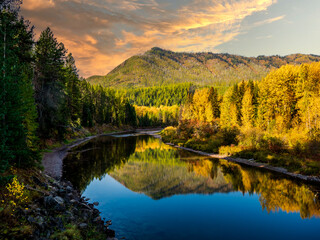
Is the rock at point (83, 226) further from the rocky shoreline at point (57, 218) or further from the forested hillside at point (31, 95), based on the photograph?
the forested hillside at point (31, 95)

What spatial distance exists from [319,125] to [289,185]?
1917cm

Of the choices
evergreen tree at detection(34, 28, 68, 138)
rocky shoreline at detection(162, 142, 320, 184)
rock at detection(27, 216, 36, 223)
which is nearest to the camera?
rock at detection(27, 216, 36, 223)

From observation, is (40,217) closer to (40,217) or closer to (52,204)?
(40,217)

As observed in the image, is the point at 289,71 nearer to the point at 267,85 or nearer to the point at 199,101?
the point at 267,85

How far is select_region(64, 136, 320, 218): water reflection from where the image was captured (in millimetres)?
18250

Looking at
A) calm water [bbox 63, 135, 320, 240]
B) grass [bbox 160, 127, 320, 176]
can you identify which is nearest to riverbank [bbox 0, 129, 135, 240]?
calm water [bbox 63, 135, 320, 240]

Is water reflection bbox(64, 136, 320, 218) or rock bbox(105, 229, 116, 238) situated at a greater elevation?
rock bbox(105, 229, 116, 238)

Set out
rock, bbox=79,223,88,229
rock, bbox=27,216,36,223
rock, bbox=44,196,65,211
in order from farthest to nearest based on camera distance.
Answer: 1. rock, bbox=44,196,65,211
2. rock, bbox=79,223,88,229
3. rock, bbox=27,216,36,223

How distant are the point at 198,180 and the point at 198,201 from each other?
5.71m

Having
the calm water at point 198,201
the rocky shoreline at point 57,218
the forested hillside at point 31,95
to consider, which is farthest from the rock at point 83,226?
the forested hillside at point 31,95

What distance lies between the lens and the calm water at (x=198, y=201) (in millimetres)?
13492


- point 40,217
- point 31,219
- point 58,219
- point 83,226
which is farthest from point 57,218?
point 31,219

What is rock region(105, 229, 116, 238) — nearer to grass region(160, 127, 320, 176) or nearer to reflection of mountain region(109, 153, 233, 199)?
reflection of mountain region(109, 153, 233, 199)

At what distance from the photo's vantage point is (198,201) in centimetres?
1894
